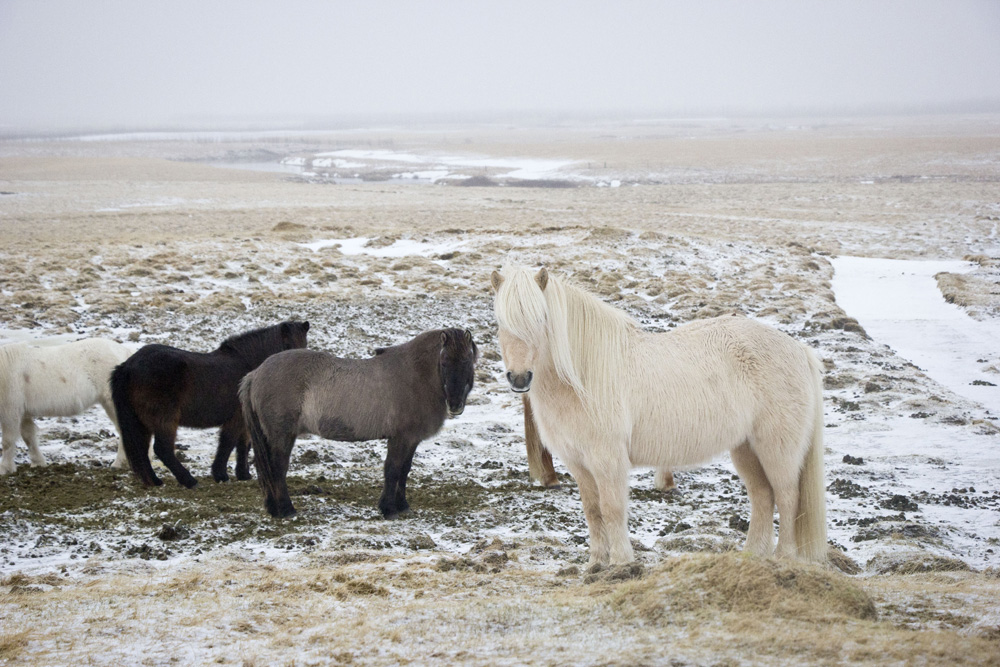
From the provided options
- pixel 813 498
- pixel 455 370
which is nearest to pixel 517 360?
pixel 455 370

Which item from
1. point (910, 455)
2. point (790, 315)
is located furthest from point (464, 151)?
point (910, 455)

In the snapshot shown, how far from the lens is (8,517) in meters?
6.45

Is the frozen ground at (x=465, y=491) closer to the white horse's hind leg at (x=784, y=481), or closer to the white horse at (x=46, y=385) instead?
the white horse at (x=46, y=385)

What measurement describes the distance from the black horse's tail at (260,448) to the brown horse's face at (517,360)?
9.66 ft

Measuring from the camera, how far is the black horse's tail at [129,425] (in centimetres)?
750

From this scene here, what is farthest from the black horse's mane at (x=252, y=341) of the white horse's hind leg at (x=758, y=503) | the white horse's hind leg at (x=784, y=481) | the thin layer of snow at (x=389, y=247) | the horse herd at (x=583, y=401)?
the thin layer of snow at (x=389, y=247)

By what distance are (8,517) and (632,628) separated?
5047 mm

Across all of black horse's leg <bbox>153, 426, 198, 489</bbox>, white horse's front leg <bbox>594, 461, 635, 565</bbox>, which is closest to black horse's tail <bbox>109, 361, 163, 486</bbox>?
black horse's leg <bbox>153, 426, 198, 489</bbox>

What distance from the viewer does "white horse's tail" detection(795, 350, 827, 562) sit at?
18.6 ft

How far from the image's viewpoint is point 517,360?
5023 mm

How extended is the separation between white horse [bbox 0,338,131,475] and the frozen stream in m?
10.2

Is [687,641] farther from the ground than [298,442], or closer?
farther from the ground

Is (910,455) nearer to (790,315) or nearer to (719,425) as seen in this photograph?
(719,425)

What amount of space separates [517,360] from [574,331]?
0.60 m
